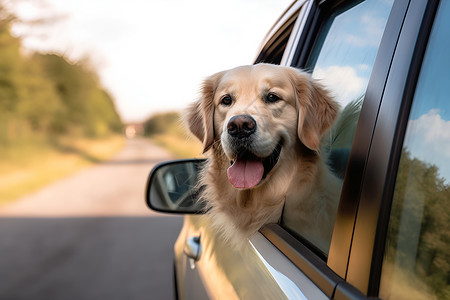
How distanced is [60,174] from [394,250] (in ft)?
58.1

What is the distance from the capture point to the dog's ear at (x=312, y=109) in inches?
72.9

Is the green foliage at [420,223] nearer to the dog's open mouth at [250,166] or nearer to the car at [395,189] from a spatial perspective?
the car at [395,189]

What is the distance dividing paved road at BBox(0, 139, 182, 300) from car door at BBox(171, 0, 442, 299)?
10.9 ft

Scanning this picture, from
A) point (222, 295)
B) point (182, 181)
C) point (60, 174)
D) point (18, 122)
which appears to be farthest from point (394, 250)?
point (18, 122)

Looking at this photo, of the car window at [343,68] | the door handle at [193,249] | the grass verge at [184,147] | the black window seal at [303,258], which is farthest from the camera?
the grass verge at [184,147]

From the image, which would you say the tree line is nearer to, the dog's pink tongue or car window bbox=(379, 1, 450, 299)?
the dog's pink tongue

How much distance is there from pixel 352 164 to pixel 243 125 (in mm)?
680

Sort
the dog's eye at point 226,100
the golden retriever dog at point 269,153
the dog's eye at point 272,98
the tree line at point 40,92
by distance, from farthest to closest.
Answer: the tree line at point 40,92 → the dog's eye at point 226,100 → the dog's eye at point 272,98 → the golden retriever dog at point 269,153

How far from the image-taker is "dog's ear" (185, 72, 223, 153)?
2.32 meters

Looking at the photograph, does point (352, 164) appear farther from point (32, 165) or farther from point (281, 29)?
point (32, 165)

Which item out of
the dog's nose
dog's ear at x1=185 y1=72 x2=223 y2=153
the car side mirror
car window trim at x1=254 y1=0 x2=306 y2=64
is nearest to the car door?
car window trim at x1=254 y1=0 x2=306 y2=64

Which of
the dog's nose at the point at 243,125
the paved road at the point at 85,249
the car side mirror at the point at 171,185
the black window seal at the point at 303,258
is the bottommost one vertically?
the paved road at the point at 85,249

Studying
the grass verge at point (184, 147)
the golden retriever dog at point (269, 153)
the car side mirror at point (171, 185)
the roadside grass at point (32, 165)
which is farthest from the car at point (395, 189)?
the roadside grass at point (32, 165)

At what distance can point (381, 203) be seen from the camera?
1023 mm
